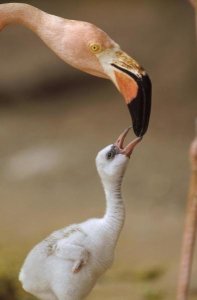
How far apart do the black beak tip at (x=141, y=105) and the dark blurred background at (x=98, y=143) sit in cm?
66

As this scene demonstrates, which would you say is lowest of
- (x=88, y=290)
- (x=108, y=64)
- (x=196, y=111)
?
(x=196, y=111)

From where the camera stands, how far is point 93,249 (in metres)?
1.17

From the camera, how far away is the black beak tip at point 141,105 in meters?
1.15

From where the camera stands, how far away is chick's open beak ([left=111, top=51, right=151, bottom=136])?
45.4 inches

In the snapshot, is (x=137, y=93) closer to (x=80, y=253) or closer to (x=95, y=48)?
(x=95, y=48)

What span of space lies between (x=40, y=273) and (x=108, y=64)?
305mm

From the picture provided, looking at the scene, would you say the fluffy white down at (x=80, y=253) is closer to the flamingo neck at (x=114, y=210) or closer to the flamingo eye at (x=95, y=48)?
the flamingo neck at (x=114, y=210)

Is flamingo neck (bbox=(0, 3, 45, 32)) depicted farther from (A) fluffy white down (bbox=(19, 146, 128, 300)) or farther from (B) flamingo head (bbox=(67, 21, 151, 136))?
(A) fluffy white down (bbox=(19, 146, 128, 300))

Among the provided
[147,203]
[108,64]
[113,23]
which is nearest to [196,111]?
[113,23]

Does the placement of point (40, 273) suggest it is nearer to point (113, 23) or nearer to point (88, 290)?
point (88, 290)

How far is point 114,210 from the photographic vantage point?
3.89ft

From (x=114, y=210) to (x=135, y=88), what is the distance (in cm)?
17

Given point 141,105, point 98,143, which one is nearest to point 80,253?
point 141,105

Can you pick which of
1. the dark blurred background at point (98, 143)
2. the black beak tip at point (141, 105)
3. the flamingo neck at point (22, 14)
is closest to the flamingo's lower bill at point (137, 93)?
the black beak tip at point (141, 105)
